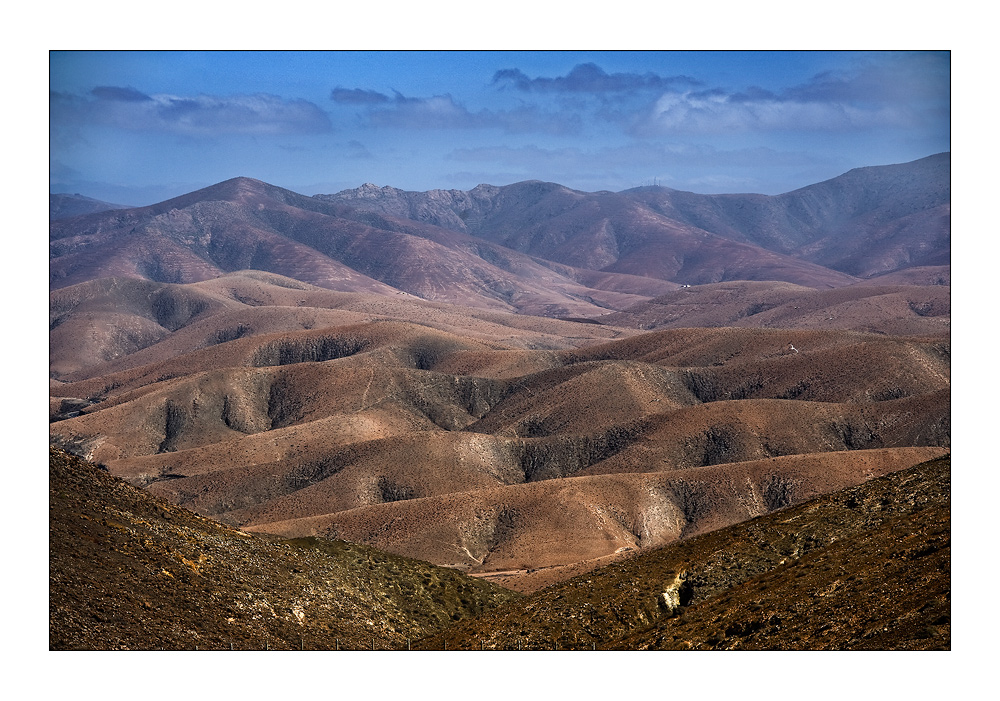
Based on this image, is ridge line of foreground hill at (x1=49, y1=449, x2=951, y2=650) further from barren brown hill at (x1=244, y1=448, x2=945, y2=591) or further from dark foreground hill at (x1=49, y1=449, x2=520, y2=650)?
barren brown hill at (x1=244, y1=448, x2=945, y2=591)

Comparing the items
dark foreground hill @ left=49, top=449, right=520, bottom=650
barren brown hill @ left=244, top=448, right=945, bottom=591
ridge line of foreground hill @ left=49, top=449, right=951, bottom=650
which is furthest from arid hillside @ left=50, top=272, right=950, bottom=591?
ridge line of foreground hill @ left=49, top=449, right=951, bottom=650

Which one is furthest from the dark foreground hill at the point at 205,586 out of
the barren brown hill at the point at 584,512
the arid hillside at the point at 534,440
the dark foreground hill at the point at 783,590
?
the barren brown hill at the point at 584,512

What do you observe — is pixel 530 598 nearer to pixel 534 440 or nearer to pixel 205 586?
pixel 205 586

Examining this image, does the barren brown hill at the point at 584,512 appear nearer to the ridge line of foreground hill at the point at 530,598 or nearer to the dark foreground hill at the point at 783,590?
the ridge line of foreground hill at the point at 530,598

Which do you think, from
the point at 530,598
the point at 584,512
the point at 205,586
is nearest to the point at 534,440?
the point at 584,512

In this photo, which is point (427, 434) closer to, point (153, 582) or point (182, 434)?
point (182, 434)

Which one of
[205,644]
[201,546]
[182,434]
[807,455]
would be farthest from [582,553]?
[182,434]
